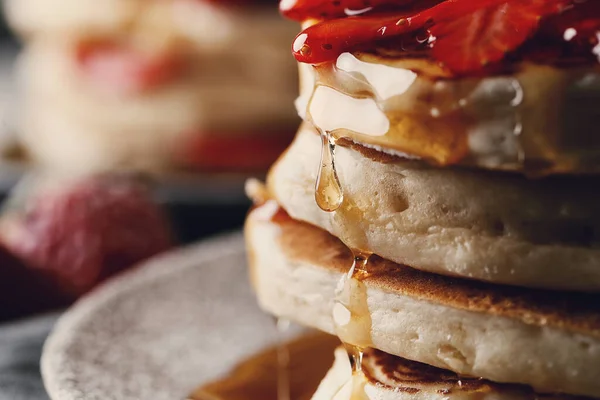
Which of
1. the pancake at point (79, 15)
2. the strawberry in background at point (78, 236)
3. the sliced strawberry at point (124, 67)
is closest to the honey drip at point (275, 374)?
the strawberry in background at point (78, 236)

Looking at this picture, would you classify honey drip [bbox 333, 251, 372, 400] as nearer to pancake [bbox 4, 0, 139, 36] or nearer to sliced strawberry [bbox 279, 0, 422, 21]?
sliced strawberry [bbox 279, 0, 422, 21]

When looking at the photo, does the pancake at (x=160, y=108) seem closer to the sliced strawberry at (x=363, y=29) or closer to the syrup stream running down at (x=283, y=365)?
the syrup stream running down at (x=283, y=365)

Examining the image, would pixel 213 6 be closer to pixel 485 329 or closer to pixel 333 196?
pixel 333 196

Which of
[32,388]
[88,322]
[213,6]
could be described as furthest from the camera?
[213,6]

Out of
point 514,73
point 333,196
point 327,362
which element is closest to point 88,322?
point 327,362

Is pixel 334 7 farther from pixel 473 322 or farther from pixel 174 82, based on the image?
pixel 174 82

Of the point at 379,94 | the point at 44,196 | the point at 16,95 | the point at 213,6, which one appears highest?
the point at 379,94
